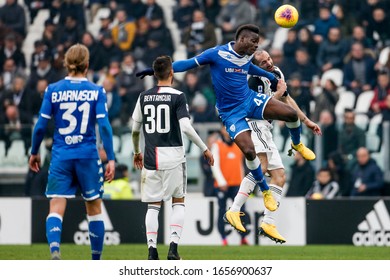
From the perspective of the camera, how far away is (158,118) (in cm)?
1359

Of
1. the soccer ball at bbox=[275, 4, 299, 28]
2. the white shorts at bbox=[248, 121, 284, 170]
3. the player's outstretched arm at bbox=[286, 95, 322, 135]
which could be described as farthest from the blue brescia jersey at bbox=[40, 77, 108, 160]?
the player's outstretched arm at bbox=[286, 95, 322, 135]

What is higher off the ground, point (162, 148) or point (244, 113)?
point (244, 113)

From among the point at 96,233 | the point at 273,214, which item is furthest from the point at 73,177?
the point at 273,214

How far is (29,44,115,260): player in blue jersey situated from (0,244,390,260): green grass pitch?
2.65 m

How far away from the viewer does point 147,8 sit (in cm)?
2586

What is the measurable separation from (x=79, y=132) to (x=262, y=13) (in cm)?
1380

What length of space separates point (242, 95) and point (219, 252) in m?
3.66

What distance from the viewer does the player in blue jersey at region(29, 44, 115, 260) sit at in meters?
12.6

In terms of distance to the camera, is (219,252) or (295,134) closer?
(295,134)

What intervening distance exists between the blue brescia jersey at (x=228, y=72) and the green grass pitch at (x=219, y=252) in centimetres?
234

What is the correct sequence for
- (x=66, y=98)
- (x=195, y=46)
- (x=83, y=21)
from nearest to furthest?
(x=66, y=98), (x=195, y=46), (x=83, y=21)

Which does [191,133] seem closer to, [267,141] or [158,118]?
[158,118]

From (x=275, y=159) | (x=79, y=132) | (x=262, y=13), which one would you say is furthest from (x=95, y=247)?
(x=262, y=13)

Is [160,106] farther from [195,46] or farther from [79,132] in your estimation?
[195,46]
